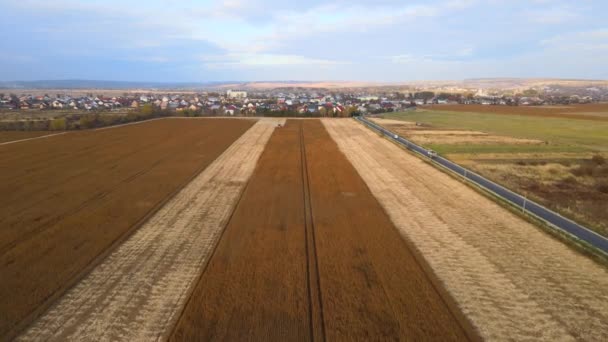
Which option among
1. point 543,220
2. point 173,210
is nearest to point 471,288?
point 543,220

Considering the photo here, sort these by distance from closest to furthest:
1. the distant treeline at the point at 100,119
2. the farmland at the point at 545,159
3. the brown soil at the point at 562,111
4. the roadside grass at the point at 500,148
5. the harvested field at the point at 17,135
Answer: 1. the farmland at the point at 545,159
2. the roadside grass at the point at 500,148
3. the harvested field at the point at 17,135
4. the distant treeline at the point at 100,119
5. the brown soil at the point at 562,111

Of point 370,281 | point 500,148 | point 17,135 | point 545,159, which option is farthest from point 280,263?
point 17,135

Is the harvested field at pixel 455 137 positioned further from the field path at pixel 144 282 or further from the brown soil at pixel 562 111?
the brown soil at pixel 562 111

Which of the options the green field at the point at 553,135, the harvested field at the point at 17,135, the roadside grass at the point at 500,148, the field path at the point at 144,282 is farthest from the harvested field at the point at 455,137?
the harvested field at the point at 17,135

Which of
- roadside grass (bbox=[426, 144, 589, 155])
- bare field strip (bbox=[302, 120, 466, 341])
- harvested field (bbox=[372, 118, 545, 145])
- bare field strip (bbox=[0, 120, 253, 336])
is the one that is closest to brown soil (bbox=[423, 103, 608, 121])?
harvested field (bbox=[372, 118, 545, 145])

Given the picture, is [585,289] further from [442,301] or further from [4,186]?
[4,186]

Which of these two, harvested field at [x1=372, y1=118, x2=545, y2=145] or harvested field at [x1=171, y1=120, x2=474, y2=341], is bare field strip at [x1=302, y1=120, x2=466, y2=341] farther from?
harvested field at [x1=372, y1=118, x2=545, y2=145]
